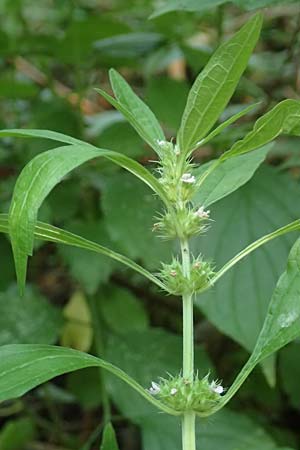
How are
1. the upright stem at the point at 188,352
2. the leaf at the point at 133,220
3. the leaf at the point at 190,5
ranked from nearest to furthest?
the upright stem at the point at 188,352 < the leaf at the point at 190,5 < the leaf at the point at 133,220

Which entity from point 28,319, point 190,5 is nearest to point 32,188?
point 190,5

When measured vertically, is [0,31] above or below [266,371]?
above

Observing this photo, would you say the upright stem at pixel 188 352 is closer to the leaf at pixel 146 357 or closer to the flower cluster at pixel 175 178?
the flower cluster at pixel 175 178

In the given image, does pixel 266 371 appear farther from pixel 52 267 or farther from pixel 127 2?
pixel 127 2

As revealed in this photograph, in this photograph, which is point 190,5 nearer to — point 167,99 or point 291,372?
point 167,99

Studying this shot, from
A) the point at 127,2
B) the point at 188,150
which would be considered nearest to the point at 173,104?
the point at 127,2

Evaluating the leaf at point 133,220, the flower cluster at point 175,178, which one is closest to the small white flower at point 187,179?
the flower cluster at point 175,178

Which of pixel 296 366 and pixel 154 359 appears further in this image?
pixel 296 366
